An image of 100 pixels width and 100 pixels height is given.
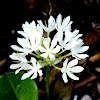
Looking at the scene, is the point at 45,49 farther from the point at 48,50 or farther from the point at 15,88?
the point at 15,88

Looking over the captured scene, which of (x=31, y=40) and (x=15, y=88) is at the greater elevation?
(x=31, y=40)

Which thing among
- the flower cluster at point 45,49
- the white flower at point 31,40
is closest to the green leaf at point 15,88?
the flower cluster at point 45,49

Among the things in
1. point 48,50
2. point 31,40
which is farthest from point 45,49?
point 31,40

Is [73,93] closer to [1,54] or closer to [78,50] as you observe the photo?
[78,50]

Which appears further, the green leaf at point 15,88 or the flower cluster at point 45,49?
the green leaf at point 15,88

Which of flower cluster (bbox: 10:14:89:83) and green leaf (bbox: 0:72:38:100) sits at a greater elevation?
flower cluster (bbox: 10:14:89:83)

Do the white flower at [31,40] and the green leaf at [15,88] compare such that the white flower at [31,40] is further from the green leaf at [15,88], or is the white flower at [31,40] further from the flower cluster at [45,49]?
the green leaf at [15,88]

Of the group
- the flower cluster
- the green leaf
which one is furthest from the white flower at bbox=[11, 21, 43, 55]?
the green leaf

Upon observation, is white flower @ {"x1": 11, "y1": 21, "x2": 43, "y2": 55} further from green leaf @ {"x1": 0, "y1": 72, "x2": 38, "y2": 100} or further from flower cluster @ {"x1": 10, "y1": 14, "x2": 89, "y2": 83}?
green leaf @ {"x1": 0, "y1": 72, "x2": 38, "y2": 100}

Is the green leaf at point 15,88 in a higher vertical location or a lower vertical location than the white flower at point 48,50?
lower
